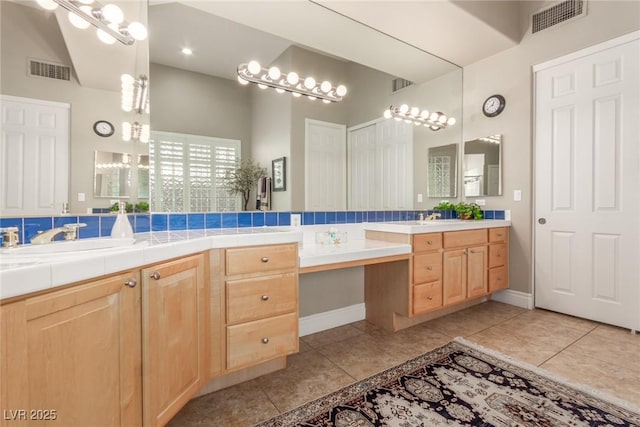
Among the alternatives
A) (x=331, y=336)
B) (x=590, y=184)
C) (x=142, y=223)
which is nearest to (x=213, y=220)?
(x=142, y=223)

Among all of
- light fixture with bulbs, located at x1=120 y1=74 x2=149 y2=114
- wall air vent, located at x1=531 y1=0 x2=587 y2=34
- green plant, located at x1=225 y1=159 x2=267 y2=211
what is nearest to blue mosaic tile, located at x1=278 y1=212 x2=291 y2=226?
green plant, located at x1=225 y1=159 x2=267 y2=211

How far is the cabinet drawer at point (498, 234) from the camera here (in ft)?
9.77

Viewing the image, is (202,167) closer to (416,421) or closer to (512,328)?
(416,421)

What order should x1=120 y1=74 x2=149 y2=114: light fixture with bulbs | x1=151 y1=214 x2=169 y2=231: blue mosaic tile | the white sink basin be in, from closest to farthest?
the white sink basin
x1=120 y1=74 x2=149 y2=114: light fixture with bulbs
x1=151 y1=214 x2=169 y2=231: blue mosaic tile

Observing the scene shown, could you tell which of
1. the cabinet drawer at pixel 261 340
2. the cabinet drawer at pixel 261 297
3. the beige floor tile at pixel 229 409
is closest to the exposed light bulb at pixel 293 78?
the cabinet drawer at pixel 261 297

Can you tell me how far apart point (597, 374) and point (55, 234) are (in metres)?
3.05

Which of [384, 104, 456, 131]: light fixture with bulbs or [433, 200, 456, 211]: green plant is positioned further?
[433, 200, 456, 211]: green plant

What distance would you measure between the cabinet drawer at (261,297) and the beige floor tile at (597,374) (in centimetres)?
170

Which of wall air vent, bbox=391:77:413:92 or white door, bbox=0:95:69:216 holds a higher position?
wall air vent, bbox=391:77:413:92

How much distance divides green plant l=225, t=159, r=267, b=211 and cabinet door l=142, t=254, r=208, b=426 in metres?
0.79

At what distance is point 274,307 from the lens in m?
1.76

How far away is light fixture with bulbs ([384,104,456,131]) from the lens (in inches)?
121

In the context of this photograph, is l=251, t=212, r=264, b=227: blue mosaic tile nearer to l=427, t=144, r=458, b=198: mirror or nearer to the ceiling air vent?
the ceiling air vent

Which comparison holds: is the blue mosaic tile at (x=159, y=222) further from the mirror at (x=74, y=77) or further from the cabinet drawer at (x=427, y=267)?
the cabinet drawer at (x=427, y=267)
